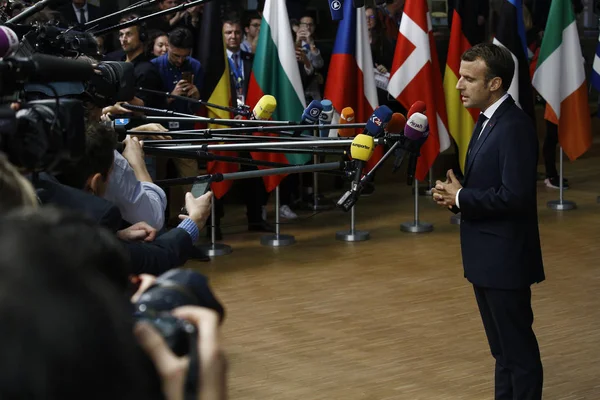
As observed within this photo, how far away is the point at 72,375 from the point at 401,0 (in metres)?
8.97

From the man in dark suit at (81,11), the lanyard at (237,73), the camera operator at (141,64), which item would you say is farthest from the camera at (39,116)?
the man in dark suit at (81,11)

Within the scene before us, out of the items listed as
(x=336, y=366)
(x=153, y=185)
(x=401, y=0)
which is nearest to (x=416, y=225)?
(x=401, y=0)

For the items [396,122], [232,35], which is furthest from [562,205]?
[396,122]

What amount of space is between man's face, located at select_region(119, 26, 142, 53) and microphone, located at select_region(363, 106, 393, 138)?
3.44 meters

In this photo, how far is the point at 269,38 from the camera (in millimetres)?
7539

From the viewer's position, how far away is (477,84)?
3.80m

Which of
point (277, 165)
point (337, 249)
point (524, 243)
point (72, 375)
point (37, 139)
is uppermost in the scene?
point (37, 139)

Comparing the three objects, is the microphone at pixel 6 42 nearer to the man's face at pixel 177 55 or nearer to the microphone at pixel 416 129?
the microphone at pixel 416 129

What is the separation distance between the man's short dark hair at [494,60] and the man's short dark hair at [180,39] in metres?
3.56

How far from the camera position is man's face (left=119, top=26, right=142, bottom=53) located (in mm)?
7070

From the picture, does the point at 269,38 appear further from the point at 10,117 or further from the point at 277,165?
the point at 10,117

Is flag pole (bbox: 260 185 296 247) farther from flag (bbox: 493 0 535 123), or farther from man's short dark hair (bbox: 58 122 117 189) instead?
man's short dark hair (bbox: 58 122 117 189)

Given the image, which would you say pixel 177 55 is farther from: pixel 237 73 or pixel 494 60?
pixel 494 60

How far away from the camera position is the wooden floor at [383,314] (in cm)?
443
